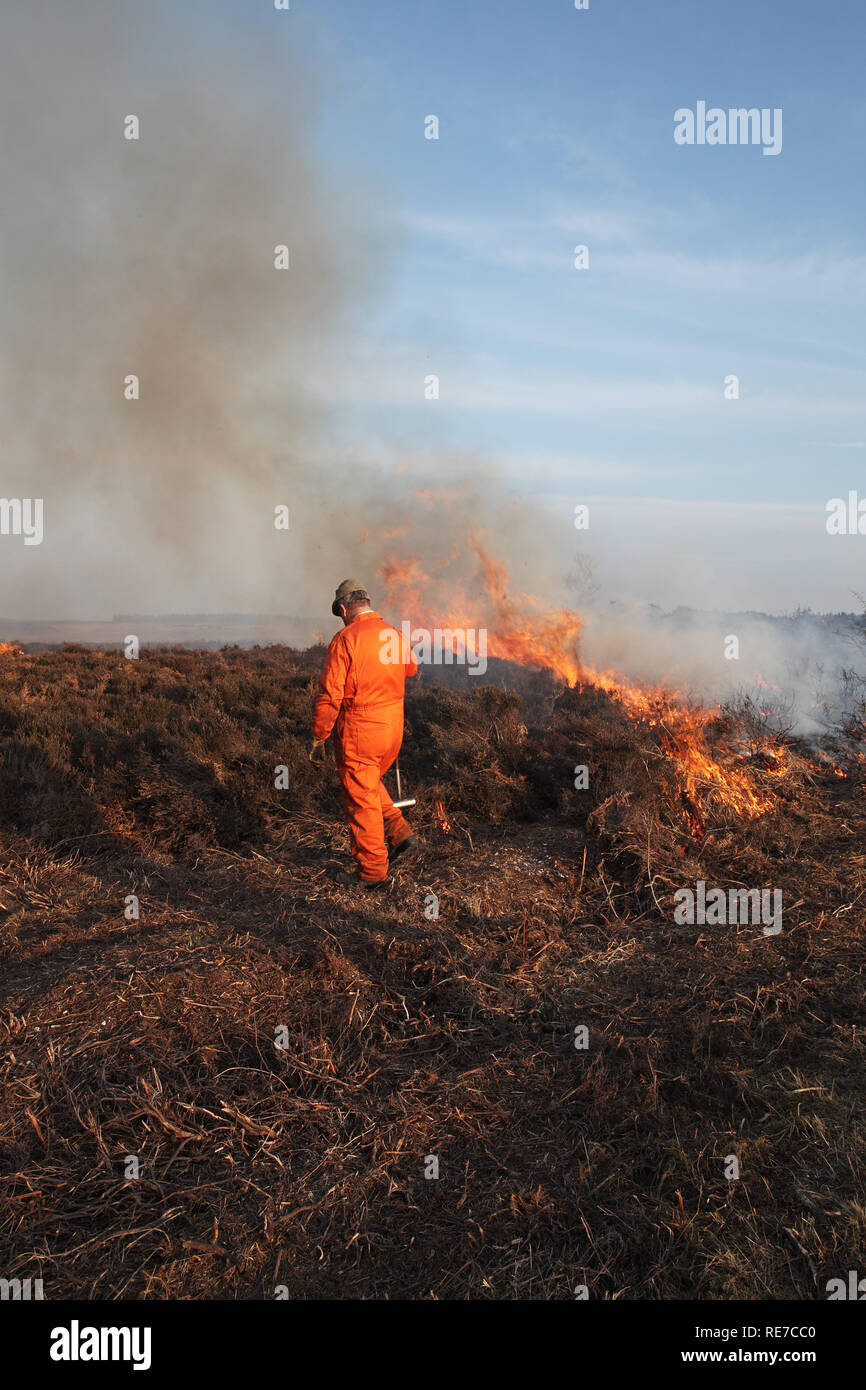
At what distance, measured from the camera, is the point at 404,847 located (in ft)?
21.8

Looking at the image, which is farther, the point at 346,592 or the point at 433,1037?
the point at 346,592

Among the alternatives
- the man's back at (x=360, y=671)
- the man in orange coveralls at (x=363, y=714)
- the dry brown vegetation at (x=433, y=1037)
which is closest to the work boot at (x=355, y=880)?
the man in orange coveralls at (x=363, y=714)

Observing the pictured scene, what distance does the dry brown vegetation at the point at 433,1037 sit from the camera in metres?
3.02

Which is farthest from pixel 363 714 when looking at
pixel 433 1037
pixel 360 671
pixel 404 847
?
pixel 433 1037

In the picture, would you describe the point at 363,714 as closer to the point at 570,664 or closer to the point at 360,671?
the point at 360,671

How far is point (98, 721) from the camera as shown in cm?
1059

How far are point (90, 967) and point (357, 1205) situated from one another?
8.00 feet

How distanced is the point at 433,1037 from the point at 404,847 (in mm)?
2242

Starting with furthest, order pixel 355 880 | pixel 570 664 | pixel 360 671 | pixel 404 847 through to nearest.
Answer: pixel 570 664 → pixel 404 847 → pixel 355 880 → pixel 360 671

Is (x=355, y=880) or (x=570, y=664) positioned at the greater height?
(x=570, y=664)

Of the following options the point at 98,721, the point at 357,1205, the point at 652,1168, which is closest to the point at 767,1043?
the point at 652,1168

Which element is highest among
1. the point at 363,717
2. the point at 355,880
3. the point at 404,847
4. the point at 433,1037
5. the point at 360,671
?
the point at 360,671

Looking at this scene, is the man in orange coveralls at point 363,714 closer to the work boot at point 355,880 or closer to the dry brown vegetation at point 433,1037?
the work boot at point 355,880

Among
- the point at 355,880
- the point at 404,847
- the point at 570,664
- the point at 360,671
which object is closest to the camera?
the point at 360,671
